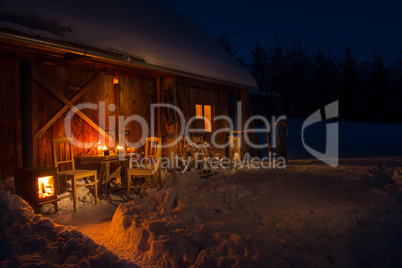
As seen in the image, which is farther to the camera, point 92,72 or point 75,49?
point 92,72

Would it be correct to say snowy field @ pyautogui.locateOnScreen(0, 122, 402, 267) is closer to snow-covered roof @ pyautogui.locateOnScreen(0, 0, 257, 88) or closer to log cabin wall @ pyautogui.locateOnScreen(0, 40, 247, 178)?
log cabin wall @ pyautogui.locateOnScreen(0, 40, 247, 178)

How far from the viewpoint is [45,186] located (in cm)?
489

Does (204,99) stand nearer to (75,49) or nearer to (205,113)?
(205,113)

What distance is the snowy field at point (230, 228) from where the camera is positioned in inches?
126

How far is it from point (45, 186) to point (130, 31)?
427cm

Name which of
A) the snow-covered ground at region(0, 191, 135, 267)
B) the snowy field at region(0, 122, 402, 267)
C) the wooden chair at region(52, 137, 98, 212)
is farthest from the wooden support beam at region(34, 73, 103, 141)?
the snow-covered ground at region(0, 191, 135, 267)

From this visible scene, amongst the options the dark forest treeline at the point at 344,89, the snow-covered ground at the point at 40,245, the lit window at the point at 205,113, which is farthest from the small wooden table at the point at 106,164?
the dark forest treeline at the point at 344,89

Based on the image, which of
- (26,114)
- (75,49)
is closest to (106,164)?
(26,114)

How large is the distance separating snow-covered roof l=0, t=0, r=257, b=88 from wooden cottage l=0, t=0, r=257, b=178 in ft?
0.08

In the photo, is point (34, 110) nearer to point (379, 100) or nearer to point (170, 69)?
point (170, 69)

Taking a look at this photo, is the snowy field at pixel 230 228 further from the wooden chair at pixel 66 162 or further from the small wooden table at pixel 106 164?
the small wooden table at pixel 106 164

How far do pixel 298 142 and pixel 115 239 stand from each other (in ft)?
48.0

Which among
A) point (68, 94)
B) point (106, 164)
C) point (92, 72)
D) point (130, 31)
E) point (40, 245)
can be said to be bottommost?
point (40, 245)

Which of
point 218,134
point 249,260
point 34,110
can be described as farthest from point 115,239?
point 218,134
